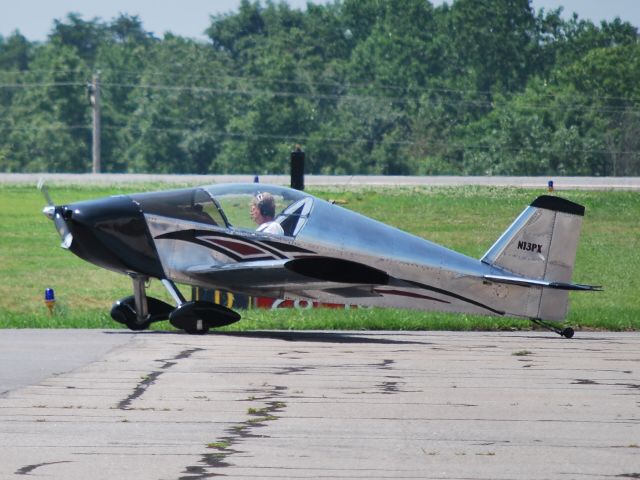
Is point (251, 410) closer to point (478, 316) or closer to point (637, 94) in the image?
point (478, 316)

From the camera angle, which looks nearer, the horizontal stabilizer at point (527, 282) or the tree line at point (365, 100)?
the horizontal stabilizer at point (527, 282)

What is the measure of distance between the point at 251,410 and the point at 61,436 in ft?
5.60

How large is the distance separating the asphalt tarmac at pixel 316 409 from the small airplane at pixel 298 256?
784mm

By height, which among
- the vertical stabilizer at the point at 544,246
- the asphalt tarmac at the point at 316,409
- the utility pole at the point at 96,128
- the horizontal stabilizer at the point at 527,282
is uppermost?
the vertical stabilizer at the point at 544,246

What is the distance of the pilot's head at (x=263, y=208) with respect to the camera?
1680 centimetres

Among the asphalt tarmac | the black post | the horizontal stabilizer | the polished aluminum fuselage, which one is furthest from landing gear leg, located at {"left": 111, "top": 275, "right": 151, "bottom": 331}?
the black post

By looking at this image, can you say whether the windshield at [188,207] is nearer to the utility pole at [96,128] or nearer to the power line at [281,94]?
the utility pole at [96,128]

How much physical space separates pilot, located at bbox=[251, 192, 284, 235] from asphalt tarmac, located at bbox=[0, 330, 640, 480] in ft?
4.43

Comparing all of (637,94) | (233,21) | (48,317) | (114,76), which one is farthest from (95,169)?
(48,317)

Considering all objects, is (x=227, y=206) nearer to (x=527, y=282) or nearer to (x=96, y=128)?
(x=527, y=282)

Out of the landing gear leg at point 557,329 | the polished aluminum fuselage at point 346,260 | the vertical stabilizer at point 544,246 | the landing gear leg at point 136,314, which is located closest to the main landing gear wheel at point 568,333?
the landing gear leg at point 557,329

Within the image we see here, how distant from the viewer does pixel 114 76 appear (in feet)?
308

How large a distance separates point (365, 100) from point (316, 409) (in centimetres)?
7829

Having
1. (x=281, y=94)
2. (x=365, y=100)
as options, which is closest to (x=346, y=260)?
(x=281, y=94)
